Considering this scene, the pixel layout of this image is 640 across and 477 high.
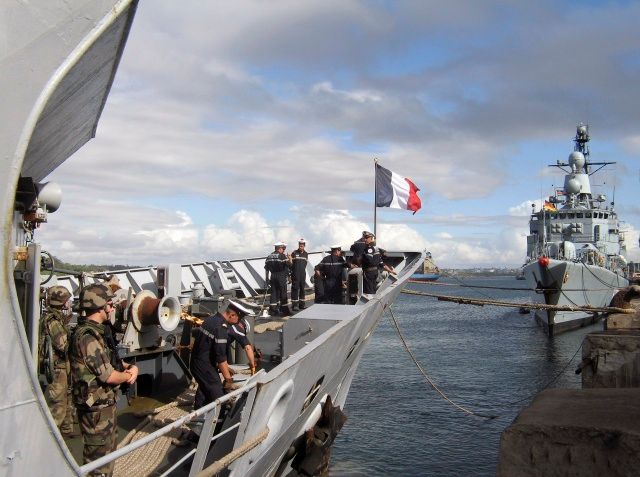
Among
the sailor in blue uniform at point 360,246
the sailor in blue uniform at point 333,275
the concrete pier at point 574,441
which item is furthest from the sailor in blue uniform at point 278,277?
the concrete pier at point 574,441

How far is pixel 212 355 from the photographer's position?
18.7 ft

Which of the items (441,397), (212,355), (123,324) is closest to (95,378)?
(212,355)

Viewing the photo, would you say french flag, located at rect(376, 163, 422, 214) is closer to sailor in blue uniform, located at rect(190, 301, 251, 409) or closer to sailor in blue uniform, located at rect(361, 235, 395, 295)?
sailor in blue uniform, located at rect(361, 235, 395, 295)

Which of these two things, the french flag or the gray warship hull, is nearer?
the french flag

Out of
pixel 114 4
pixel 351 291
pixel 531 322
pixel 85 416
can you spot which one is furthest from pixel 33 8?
pixel 531 322

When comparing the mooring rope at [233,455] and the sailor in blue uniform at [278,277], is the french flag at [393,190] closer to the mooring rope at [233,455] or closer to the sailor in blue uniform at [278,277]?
the sailor in blue uniform at [278,277]

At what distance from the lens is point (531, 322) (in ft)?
131

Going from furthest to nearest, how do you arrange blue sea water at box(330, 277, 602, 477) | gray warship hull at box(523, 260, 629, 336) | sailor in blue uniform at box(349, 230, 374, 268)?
gray warship hull at box(523, 260, 629, 336) < blue sea water at box(330, 277, 602, 477) < sailor in blue uniform at box(349, 230, 374, 268)

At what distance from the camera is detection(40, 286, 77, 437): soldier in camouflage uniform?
5.78m

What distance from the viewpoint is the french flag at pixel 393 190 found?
41.9ft

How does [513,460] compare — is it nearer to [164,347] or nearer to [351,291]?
[164,347]

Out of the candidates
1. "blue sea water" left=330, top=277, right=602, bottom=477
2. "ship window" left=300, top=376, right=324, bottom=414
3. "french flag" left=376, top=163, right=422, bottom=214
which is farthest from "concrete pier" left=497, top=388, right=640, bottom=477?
"french flag" left=376, top=163, right=422, bottom=214

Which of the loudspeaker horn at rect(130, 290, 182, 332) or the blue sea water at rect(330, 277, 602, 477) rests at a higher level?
the loudspeaker horn at rect(130, 290, 182, 332)

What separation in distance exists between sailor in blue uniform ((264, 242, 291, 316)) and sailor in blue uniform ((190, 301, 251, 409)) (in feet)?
19.9
